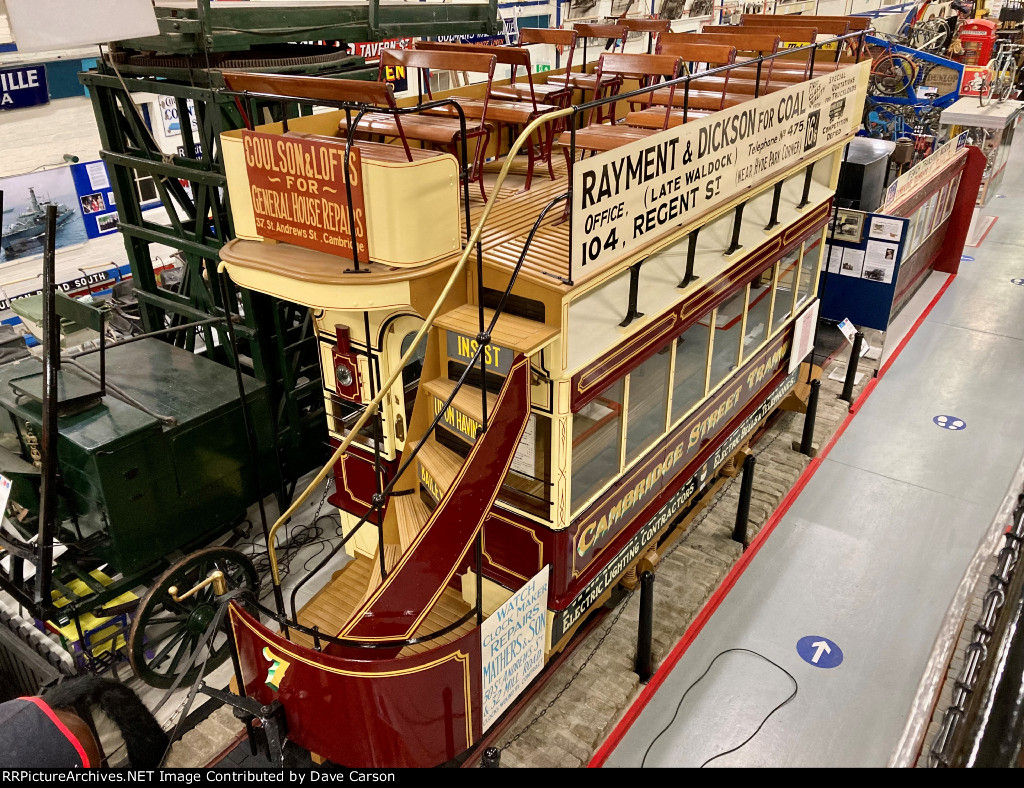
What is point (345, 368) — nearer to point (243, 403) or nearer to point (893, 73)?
point (243, 403)

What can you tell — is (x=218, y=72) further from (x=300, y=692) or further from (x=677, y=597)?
(x=677, y=597)

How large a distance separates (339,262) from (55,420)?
217 cm

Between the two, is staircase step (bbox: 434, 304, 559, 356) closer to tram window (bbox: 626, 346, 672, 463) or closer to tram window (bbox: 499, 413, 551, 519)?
tram window (bbox: 499, 413, 551, 519)

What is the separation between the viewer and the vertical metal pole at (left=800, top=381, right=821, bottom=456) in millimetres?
7871

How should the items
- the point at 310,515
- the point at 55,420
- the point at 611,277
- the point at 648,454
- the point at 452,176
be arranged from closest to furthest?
the point at 452,176
the point at 611,277
the point at 55,420
the point at 648,454
the point at 310,515

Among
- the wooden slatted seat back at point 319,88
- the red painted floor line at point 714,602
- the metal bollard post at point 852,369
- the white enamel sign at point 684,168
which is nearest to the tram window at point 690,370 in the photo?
the white enamel sign at point 684,168

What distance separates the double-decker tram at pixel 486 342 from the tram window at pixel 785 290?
685mm

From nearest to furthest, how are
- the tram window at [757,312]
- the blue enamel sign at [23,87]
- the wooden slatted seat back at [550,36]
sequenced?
1. the tram window at [757,312]
2. the wooden slatted seat back at [550,36]
3. the blue enamel sign at [23,87]

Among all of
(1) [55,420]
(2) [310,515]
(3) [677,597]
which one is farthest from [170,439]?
(3) [677,597]

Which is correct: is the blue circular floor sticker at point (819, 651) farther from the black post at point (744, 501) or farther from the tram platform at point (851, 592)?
the black post at point (744, 501)

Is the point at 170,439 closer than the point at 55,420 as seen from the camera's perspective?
No

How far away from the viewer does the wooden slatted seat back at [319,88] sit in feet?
12.3

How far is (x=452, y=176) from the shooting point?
3.87 m

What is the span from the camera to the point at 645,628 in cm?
539
